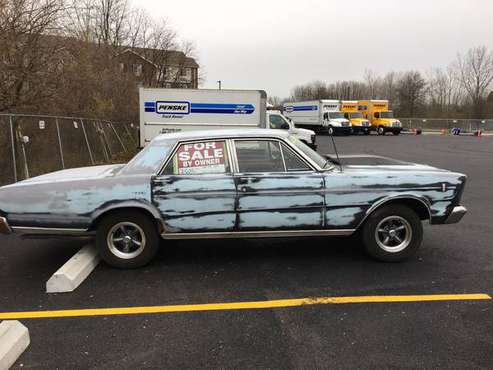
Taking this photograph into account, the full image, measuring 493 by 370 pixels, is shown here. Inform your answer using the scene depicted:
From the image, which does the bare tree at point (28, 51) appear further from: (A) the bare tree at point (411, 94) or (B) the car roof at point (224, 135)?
(A) the bare tree at point (411, 94)

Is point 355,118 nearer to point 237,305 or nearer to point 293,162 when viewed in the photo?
point 293,162

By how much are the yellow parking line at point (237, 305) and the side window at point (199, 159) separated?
1.48 meters

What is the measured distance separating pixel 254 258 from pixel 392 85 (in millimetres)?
90706

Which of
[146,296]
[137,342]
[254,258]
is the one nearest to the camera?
[137,342]

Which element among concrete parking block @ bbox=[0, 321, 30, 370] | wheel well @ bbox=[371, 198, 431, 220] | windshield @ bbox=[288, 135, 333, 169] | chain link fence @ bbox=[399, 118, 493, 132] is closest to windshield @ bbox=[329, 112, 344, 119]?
chain link fence @ bbox=[399, 118, 493, 132]

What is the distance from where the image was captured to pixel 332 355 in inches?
113

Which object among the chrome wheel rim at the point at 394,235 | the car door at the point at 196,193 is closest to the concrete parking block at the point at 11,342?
the car door at the point at 196,193

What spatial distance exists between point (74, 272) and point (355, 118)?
39454mm

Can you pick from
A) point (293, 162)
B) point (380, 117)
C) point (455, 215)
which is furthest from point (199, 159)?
point (380, 117)

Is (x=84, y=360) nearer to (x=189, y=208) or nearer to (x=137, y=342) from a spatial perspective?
(x=137, y=342)

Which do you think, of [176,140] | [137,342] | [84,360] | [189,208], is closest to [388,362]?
[137,342]

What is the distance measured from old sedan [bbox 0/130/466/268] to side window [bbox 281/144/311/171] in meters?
0.01

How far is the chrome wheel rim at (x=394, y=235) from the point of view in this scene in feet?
15.3

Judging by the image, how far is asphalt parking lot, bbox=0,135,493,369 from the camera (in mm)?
2873
